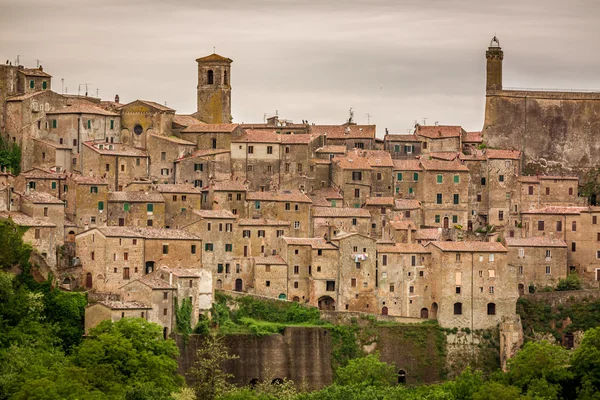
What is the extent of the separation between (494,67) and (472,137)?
4.12 metres

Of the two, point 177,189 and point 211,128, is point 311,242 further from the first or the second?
point 211,128

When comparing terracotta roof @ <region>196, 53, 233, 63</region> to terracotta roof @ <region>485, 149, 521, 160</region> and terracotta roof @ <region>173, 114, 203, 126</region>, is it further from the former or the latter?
terracotta roof @ <region>485, 149, 521, 160</region>

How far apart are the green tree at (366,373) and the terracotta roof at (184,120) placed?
827 inches

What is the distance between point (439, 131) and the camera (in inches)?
4387

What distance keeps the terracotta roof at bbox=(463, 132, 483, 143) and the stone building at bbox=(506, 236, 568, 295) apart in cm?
1128

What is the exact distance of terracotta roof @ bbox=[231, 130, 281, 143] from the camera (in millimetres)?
105812

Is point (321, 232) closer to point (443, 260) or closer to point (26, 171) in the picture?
point (443, 260)

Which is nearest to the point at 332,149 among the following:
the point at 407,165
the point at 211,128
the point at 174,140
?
the point at 407,165

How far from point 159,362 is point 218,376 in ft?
16.4

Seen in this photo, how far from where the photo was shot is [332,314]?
97.0m

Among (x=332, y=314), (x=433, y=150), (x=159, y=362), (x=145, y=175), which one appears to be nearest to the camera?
(x=159, y=362)

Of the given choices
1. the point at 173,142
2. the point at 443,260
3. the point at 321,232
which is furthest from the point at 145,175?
the point at 443,260

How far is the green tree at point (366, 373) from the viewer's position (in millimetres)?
92244

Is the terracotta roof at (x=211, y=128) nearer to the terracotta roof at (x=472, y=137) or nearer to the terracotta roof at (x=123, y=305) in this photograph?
the terracotta roof at (x=472, y=137)
